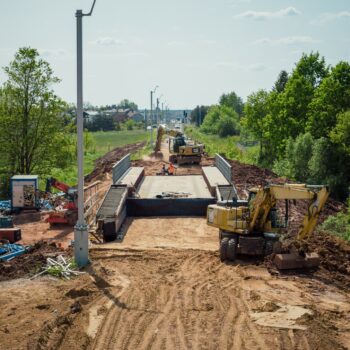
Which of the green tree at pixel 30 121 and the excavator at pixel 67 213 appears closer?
the excavator at pixel 67 213

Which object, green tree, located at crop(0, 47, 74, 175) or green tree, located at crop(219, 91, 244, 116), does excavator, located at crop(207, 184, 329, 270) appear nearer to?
A: green tree, located at crop(0, 47, 74, 175)

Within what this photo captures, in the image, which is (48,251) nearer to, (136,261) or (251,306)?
(136,261)

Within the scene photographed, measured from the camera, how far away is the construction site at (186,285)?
1149 centimetres

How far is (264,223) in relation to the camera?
18.7 meters

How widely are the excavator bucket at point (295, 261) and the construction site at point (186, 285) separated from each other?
4 centimetres

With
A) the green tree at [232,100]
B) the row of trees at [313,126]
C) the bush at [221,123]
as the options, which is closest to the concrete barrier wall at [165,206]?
the row of trees at [313,126]

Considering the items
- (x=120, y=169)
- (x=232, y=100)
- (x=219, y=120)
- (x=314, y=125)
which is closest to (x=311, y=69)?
(x=314, y=125)

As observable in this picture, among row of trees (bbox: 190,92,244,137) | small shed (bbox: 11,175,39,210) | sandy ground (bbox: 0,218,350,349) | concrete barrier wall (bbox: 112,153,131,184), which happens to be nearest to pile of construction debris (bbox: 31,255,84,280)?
sandy ground (bbox: 0,218,350,349)

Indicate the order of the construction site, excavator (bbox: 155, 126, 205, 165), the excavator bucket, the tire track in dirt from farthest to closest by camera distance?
→ 1. excavator (bbox: 155, 126, 205, 165)
2. the excavator bucket
3. the construction site
4. the tire track in dirt

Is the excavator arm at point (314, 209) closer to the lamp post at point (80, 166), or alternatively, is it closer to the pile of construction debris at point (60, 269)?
the lamp post at point (80, 166)

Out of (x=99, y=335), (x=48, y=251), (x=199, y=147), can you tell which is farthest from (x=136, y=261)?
(x=199, y=147)

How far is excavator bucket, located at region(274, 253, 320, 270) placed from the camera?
661 inches

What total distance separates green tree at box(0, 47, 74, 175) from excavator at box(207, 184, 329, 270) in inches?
881

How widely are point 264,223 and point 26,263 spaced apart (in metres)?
7.68
